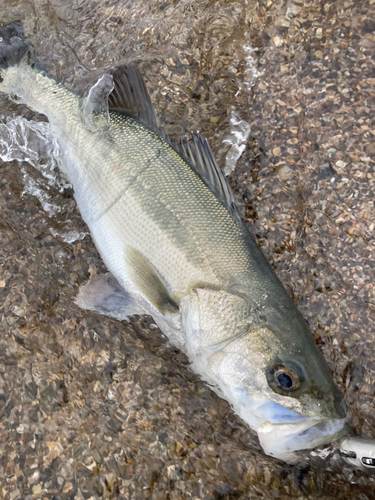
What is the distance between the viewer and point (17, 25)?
134 inches

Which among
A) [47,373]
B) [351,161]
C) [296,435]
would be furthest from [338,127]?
[47,373]

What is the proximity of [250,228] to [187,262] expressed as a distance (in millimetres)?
714

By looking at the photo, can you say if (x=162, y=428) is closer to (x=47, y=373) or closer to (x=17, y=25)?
(x=47, y=373)

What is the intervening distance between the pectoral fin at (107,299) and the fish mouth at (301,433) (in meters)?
1.13

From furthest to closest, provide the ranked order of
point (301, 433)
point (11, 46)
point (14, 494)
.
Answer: point (11, 46) < point (14, 494) < point (301, 433)

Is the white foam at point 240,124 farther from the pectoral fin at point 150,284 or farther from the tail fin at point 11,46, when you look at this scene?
the tail fin at point 11,46

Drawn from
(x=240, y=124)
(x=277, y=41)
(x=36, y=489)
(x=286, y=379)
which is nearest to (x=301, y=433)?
(x=286, y=379)

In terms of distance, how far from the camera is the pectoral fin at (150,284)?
246cm

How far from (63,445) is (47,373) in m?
0.46

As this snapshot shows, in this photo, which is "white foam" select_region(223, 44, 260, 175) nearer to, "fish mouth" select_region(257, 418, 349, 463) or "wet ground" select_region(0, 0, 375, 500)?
"wet ground" select_region(0, 0, 375, 500)

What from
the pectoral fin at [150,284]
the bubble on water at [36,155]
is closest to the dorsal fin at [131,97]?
the bubble on water at [36,155]

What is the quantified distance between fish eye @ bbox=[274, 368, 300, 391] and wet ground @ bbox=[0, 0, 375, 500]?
606 mm

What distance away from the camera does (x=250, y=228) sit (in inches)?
114

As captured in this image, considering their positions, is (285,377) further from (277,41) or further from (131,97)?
(277,41)
